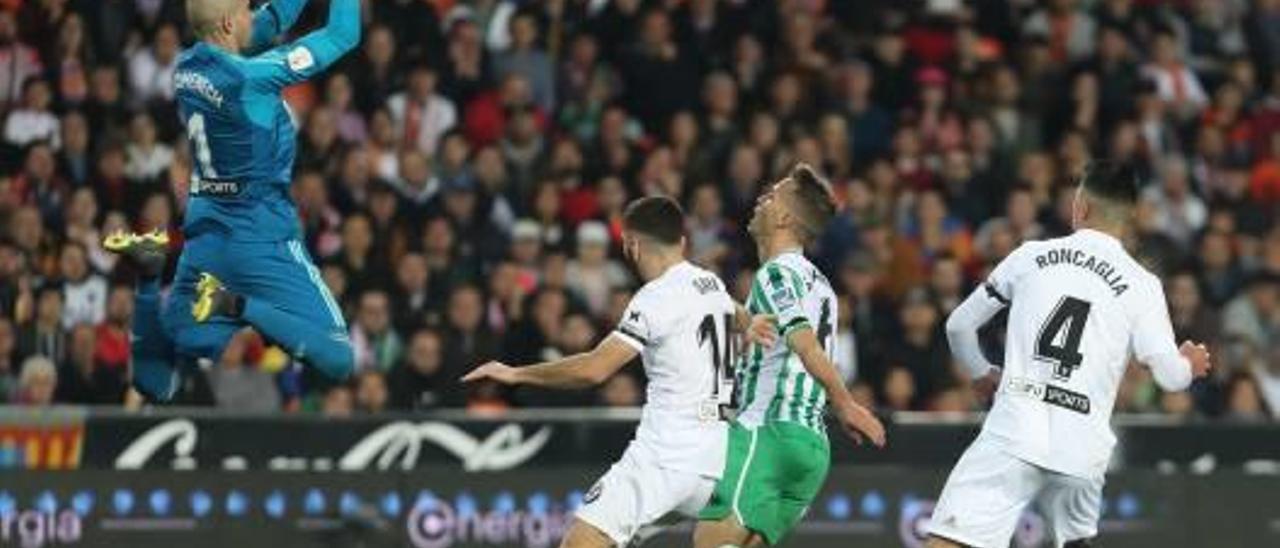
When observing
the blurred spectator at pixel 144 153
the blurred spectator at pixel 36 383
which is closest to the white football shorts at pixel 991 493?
the blurred spectator at pixel 36 383

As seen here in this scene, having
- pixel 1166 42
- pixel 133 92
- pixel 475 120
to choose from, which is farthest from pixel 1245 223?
pixel 133 92

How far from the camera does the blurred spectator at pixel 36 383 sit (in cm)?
1792

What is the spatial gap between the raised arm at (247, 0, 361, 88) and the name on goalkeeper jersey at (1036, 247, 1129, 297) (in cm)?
294

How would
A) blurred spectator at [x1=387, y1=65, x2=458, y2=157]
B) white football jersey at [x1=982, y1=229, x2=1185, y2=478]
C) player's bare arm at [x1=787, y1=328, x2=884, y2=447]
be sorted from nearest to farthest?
white football jersey at [x1=982, y1=229, x2=1185, y2=478]
player's bare arm at [x1=787, y1=328, x2=884, y2=447]
blurred spectator at [x1=387, y1=65, x2=458, y2=157]

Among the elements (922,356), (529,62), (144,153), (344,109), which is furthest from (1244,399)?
(144,153)

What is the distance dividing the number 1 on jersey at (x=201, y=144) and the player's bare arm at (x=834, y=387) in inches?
98.1

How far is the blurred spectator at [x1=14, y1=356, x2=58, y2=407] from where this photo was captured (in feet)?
58.8

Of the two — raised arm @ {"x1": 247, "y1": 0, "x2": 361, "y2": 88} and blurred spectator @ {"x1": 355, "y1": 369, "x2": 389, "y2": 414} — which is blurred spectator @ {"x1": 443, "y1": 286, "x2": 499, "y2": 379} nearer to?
blurred spectator @ {"x1": 355, "y1": 369, "x2": 389, "y2": 414}

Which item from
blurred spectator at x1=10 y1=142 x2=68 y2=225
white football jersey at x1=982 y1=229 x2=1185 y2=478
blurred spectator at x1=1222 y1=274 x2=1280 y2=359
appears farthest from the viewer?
blurred spectator at x1=1222 y1=274 x2=1280 y2=359

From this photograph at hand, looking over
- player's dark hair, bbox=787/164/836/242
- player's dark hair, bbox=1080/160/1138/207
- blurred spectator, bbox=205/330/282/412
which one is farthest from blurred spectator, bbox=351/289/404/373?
A: player's dark hair, bbox=1080/160/1138/207

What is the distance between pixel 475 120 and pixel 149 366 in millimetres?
7158

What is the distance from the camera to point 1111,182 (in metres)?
12.1

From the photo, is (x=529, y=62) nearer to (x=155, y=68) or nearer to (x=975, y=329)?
(x=155, y=68)

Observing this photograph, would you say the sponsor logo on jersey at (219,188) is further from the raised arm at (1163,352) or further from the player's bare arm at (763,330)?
the raised arm at (1163,352)
